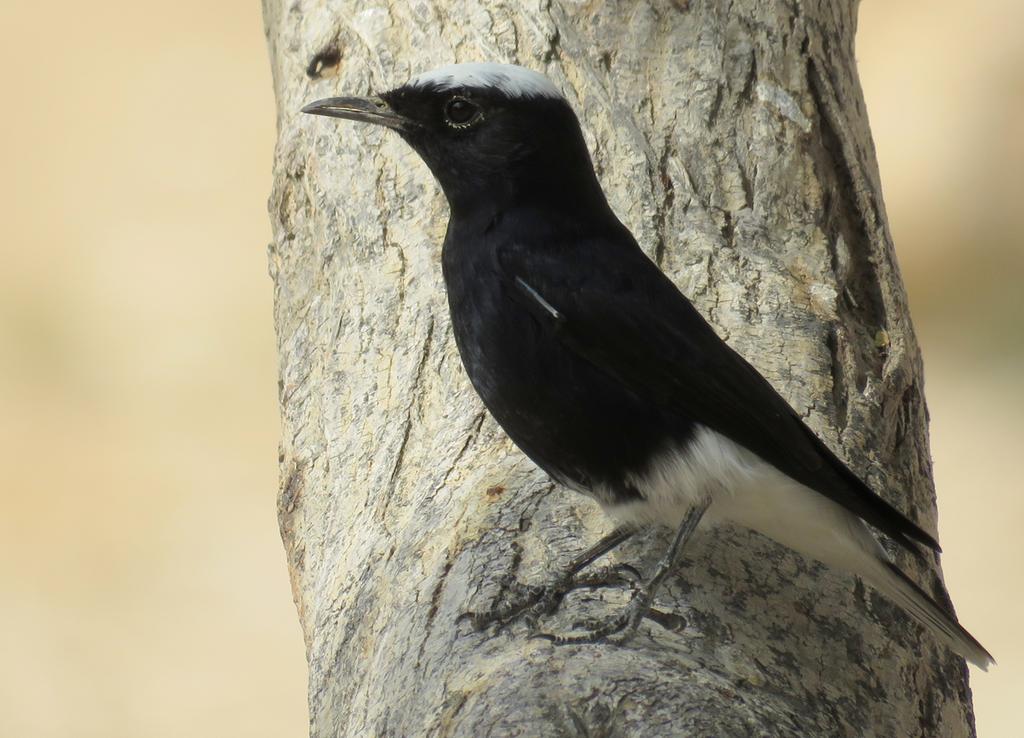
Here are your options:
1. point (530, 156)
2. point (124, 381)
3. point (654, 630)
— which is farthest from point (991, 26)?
point (654, 630)

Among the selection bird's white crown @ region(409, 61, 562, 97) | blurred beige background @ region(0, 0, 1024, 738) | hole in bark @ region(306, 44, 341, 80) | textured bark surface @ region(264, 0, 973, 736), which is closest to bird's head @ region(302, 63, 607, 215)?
bird's white crown @ region(409, 61, 562, 97)

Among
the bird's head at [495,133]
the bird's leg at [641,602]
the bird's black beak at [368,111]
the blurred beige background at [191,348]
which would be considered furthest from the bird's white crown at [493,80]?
the blurred beige background at [191,348]

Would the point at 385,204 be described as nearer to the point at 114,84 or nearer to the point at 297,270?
the point at 297,270

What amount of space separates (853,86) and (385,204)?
1.73 metres

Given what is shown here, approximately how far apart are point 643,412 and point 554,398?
231 mm

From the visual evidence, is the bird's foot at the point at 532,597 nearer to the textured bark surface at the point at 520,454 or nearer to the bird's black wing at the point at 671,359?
the textured bark surface at the point at 520,454

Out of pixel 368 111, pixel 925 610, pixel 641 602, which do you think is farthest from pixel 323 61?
pixel 925 610

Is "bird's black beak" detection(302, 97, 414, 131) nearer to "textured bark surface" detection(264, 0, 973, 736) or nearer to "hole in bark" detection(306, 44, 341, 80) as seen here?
"textured bark surface" detection(264, 0, 973, 736)

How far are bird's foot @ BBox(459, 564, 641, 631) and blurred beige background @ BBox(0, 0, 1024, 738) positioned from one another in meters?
3.89

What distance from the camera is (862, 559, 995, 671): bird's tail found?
11.4 ft

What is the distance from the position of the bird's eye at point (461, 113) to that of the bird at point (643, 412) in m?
0.11

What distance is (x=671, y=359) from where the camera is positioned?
3.54m

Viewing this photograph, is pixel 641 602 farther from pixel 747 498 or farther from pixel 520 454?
pixel 520 454

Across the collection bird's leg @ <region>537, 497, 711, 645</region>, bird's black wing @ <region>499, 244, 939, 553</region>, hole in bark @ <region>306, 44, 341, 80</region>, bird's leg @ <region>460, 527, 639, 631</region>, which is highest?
hole in bark @ <region>306, 44, 341, 80</region>
